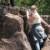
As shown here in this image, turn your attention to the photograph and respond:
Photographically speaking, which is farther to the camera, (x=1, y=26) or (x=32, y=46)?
(x=32, y=46)

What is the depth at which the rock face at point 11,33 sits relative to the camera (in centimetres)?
655

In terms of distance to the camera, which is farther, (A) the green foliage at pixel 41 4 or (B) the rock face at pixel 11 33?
(A) the green foliage at pixel 41 4

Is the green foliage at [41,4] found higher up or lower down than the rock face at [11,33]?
lower down

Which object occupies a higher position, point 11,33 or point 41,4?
point 11,33

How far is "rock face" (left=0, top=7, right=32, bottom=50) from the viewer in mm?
6551

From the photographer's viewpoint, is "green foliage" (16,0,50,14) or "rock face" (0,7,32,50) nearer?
"rock face" (0,7,32,50)

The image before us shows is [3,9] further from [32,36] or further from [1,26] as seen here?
[32,36]

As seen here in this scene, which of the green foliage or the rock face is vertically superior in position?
the rock face

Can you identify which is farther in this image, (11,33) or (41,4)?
(41,4)

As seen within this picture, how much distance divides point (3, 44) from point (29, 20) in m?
0.93

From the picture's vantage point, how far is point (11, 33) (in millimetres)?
6652

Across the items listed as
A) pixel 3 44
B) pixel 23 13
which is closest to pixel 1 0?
pixel 23 13

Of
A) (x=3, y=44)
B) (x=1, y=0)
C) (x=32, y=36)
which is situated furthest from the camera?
(x=1, y=0)

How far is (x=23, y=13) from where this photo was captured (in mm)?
7074
